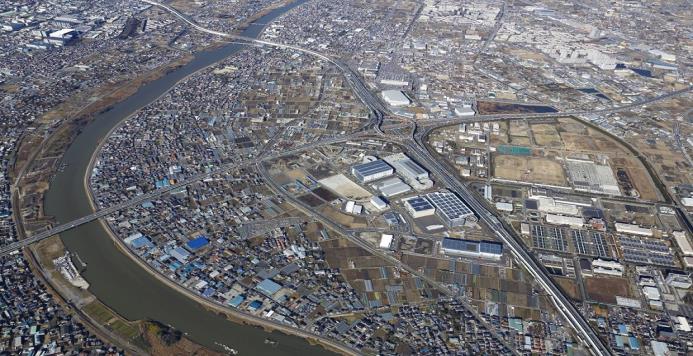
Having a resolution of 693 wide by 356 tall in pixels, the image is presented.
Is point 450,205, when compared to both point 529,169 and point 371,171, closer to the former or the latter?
point 371,171

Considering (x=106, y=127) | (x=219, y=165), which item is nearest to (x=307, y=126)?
(x=219, y=165)

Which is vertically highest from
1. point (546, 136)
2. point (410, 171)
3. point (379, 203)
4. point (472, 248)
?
point (410, 171)

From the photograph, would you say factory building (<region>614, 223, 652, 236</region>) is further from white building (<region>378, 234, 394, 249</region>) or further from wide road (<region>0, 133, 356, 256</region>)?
wide road (<region>0, 133, 356, 256</region>)

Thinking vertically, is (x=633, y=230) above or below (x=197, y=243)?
below

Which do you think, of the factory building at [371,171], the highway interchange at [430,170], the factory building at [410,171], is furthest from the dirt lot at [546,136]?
the factory building at [371,171]

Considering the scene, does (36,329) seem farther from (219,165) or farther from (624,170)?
(624,170)

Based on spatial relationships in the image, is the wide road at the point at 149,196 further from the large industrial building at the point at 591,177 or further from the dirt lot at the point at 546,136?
the large industrial building at the point at 591,177

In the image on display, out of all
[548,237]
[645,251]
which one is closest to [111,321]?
[548,237]
